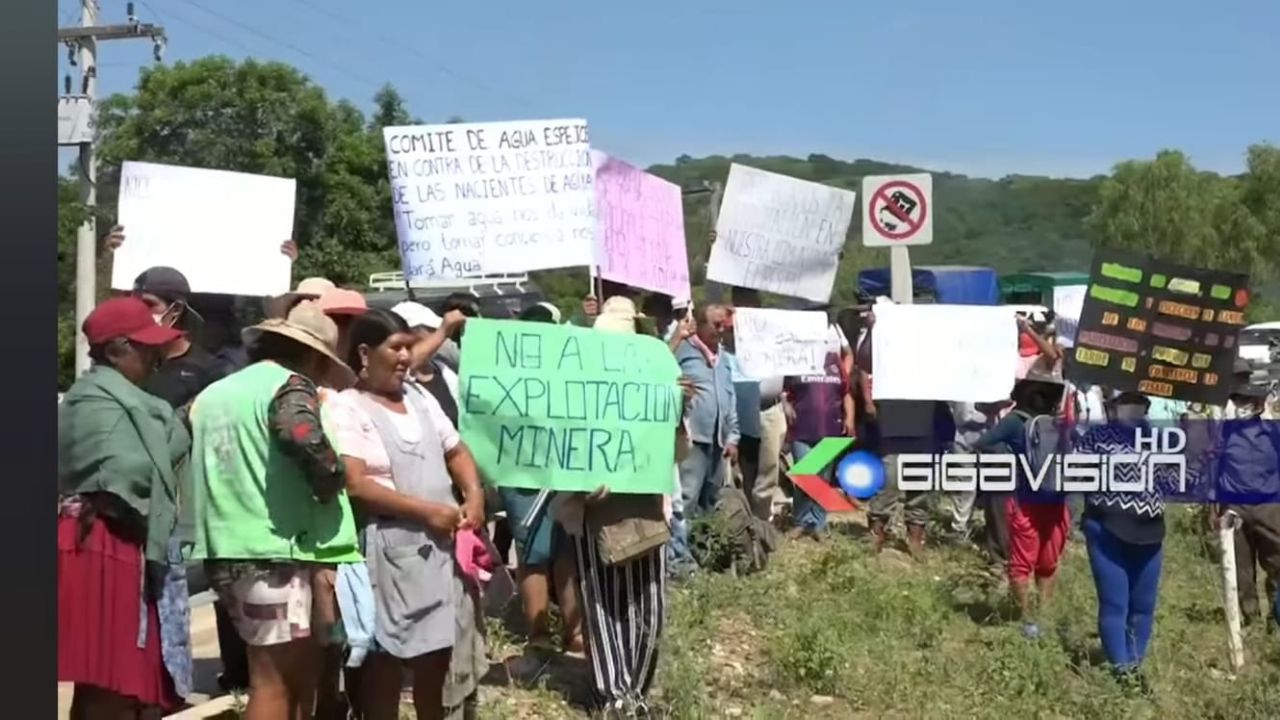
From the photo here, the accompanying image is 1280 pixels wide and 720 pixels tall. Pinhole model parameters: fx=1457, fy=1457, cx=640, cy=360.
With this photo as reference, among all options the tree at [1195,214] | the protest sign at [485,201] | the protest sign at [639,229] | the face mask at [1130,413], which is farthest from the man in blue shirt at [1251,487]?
the protest sign at [485,201]

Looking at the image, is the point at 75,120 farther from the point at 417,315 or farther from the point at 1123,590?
the point at 1123,590

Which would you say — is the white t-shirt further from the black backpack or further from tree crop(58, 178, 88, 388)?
the black backpack

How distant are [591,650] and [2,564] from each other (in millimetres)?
2539

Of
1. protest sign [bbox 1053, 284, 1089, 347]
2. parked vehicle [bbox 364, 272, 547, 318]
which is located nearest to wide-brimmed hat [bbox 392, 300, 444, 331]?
parked vehicle [bbox 364, 272, 547, 318]

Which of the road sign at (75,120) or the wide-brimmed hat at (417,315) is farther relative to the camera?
the wide-brimmed hat at (417,315)

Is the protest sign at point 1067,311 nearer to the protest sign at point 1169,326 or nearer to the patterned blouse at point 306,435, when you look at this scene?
the protest sign at point 1169,326

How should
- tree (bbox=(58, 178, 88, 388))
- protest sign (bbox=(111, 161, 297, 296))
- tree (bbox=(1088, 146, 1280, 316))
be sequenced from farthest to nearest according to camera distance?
tree (bbox=(1088, 146, 1280, 316)), tree (bbox=(58, 178, 88, 388)), protest sign (bbox=(111, 161, 297, 296))

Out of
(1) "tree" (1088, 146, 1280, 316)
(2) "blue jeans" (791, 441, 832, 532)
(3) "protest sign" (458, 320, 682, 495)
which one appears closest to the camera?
(3) "protest sign" (458, 320, 682, 495)

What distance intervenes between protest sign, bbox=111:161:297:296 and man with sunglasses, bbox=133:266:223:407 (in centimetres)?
55

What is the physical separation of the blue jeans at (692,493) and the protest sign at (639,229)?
0.88 metres

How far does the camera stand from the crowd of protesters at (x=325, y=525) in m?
4.16

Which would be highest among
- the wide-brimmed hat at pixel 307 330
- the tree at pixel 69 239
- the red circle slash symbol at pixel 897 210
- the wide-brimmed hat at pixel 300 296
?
the red circle slash symbol at pixel 897 210

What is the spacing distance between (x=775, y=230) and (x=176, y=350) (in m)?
4.01

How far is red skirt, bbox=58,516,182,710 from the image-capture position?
420 cm
